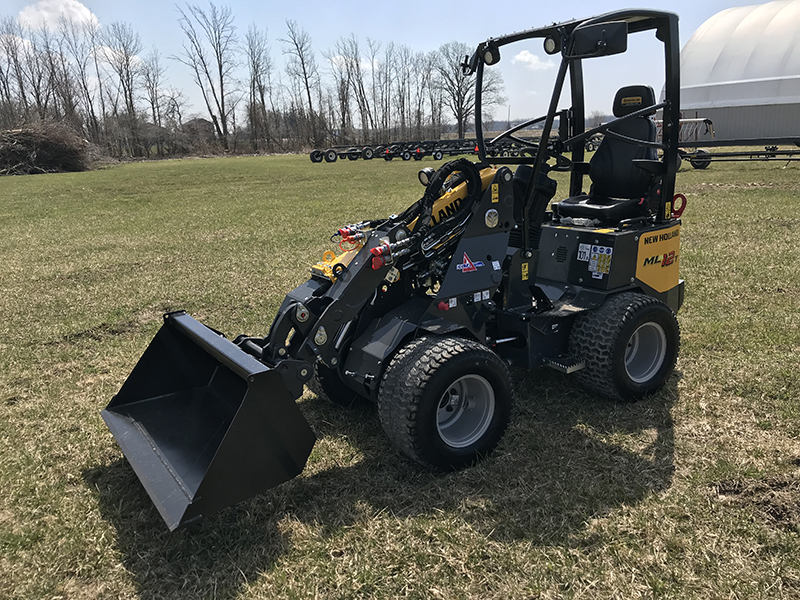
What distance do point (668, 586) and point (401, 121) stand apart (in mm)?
74181

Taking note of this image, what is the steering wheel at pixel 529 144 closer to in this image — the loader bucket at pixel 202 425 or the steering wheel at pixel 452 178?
the steering wheel at pixel 452 178

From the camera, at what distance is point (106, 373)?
18.4ft

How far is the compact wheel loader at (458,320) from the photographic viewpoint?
3412 millimetres

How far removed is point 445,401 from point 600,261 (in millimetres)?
1746

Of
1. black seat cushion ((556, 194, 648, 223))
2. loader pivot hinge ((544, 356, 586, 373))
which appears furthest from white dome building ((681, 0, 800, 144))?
loader pivot hinge ((544, 356, 586, 373))

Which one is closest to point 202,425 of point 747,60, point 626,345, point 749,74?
point 626,345

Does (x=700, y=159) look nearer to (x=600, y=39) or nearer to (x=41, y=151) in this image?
(x=600, y=39)

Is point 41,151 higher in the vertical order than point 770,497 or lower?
higher

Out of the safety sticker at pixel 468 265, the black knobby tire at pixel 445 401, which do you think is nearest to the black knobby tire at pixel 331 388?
the black knobby tire at pixel 445 401

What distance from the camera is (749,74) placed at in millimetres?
42969

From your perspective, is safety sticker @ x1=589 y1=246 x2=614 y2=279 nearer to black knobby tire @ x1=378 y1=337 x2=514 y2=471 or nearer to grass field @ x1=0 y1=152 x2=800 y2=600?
grass field @ x1=0 y1=152 x2=800 y2=600

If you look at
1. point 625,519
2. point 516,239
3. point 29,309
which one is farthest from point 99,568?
point 29,309

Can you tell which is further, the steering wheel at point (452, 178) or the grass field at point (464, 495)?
the steering wheel at point (452, 178)

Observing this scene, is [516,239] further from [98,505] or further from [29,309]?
[29,309]
